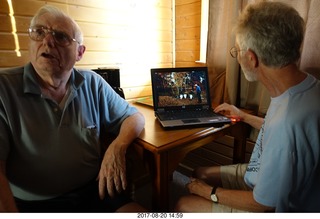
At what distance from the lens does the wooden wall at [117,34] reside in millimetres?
1147

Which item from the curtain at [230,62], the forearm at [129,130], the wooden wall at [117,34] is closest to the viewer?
the forearm at [129,130]

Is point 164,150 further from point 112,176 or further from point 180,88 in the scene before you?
point 180,88

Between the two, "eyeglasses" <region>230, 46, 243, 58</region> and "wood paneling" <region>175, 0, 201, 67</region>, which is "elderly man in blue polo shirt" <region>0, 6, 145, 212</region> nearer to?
"eyeglasses" <region>230, 46, 243, 58</region>

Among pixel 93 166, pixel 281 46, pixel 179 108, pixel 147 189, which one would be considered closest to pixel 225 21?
pixel 179 108

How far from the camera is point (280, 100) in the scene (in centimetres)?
68

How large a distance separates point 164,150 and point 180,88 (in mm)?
478

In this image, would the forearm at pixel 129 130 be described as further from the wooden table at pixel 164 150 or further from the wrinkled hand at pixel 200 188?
the wrinkled hand at pixel 200 188

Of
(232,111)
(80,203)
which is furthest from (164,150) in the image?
(232,111)

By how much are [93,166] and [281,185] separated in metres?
0.73

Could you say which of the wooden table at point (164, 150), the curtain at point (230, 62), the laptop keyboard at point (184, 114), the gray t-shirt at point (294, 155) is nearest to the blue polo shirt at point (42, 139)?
the wooden table at point (164, 150)

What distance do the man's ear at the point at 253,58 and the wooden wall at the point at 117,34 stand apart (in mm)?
1038

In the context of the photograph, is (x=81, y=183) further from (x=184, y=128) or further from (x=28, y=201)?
(x=184, y=128)

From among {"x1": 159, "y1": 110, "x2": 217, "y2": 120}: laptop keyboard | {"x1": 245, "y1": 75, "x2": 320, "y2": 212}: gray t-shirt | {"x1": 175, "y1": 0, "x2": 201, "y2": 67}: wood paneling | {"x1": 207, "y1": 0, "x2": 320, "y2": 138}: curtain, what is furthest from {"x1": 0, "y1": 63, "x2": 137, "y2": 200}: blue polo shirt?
{"x1": 175, "y1": 0, "x2": 201, "y2": 67}: wood paneling

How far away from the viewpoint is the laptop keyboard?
1.11 metres
